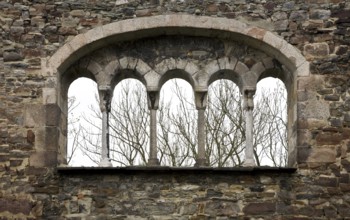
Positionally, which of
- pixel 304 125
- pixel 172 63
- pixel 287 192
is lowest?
pixel 287 192

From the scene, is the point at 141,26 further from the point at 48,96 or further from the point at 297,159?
the point at 297,159

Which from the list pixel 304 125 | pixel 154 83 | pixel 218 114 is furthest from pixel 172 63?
pixel 218 114

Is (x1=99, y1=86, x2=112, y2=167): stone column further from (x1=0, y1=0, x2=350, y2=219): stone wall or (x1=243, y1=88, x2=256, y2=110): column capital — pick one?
(x1=243, y1=88, x2=256, y2=110): column capital

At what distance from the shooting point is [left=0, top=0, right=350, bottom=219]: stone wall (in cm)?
Answer: 970

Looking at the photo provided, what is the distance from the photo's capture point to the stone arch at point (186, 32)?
10008 millimetres

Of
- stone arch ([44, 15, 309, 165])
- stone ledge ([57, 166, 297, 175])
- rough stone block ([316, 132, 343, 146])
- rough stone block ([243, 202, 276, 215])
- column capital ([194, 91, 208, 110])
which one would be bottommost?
rough stone block ([243, 202, 276, 215])

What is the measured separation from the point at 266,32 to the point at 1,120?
330cm

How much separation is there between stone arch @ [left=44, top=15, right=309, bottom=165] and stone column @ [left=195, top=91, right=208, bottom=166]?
0.33 feet

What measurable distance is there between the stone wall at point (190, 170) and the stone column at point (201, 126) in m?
0.20

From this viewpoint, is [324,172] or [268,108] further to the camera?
[268,108]

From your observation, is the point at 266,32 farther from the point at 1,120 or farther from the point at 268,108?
the point at 268,108

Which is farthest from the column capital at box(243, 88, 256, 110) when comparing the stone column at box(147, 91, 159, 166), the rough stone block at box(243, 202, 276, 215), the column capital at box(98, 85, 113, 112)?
the column capital at box(98, 85, 113, 112)

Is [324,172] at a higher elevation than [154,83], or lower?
lower

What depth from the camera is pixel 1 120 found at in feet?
32.5
